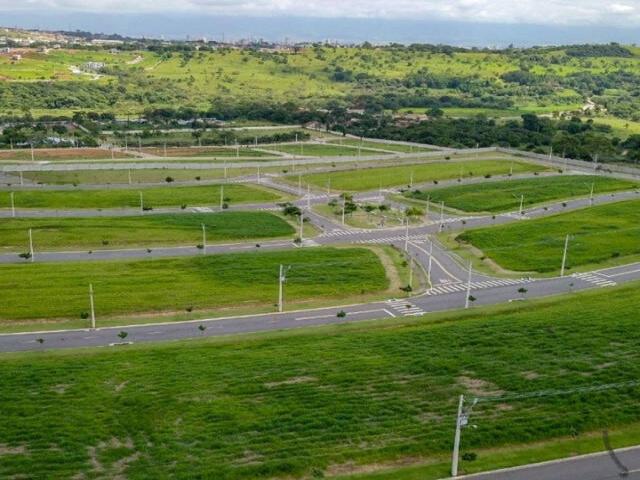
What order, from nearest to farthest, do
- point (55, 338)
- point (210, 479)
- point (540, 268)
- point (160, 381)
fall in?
point (210, 479)
point (160, 381)
point (55, 338)
point (540, 268)

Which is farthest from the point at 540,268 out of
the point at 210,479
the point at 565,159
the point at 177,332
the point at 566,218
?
the point at 565,159

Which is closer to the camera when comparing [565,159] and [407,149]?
[565,159]

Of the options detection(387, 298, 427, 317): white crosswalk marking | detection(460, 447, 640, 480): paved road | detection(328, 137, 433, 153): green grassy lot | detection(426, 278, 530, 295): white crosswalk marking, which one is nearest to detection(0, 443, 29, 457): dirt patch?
detection(460, 447, 640, 480): paved road

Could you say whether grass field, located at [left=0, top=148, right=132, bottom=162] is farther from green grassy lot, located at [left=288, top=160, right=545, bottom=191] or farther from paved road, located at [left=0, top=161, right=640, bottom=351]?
paved road, located at [left=0, top=161, right=640, bottom=351]

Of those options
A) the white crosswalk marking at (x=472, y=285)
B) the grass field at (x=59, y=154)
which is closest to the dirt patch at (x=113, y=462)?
the white crosswalk marking at (x=472, y=285)

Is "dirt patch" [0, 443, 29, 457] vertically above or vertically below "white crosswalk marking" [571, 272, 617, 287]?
above

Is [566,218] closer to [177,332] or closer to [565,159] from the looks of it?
[565,159]
